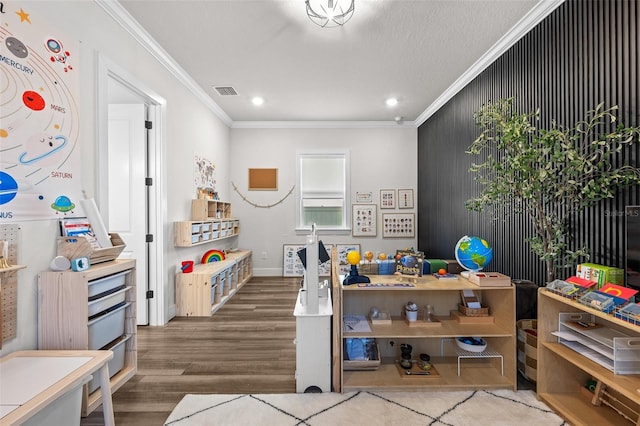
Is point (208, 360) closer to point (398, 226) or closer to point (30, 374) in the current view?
point (30, 374)

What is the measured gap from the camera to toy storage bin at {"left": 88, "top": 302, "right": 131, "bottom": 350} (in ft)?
6.26

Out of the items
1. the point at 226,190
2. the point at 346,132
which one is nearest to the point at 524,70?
the point at 346,132

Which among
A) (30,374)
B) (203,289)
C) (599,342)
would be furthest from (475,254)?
(203,289)

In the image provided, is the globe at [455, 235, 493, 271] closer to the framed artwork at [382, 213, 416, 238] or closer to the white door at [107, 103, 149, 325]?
the white door at [107, 103, 149, 325]

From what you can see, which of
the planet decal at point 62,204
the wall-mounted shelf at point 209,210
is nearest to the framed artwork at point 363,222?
the wall-mounted shelf at point 209,210

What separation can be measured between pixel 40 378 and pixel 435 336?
2.15m

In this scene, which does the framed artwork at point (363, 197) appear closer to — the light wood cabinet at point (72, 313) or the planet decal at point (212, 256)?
the planet decal at point (212, 256)

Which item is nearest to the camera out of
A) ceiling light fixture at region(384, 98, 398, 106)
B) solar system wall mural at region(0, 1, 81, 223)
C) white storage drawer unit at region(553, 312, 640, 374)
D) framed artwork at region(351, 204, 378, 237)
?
white storage drawer unit at region(553, 312, 640, 374)

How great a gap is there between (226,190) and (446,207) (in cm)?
369

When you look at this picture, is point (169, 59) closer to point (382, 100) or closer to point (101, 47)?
point (101, 47)

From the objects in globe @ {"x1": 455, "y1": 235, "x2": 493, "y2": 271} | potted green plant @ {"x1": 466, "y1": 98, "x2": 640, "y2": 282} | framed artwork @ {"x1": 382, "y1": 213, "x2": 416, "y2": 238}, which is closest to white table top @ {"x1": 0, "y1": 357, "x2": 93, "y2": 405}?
globe @ {"x1": 455, "y1": 235, "x2": 493, "y2": 271}

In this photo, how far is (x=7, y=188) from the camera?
64.9 inches

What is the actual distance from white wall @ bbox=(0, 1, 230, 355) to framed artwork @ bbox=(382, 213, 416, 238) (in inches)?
128

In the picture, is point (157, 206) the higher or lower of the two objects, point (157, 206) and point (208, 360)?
the higher
